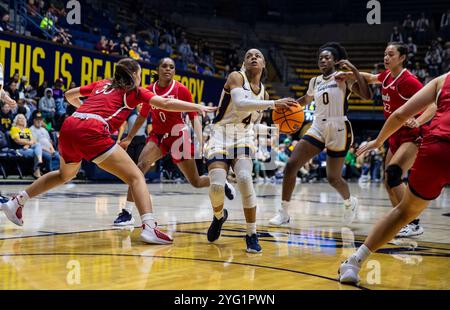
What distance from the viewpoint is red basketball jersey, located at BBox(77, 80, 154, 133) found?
543 cm

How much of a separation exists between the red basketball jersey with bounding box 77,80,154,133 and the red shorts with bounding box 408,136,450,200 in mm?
2684

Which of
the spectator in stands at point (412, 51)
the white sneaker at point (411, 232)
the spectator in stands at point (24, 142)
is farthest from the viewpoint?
the spectator in stands at point (412, 51)

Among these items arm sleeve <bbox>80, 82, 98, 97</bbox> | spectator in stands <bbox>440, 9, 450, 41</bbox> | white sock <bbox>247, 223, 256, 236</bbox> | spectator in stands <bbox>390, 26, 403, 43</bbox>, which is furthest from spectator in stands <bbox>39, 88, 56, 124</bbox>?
spectator in stands <bbox>440, 9, 450, 41</bbox>

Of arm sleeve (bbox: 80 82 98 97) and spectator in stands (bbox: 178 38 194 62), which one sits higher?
spectator in stands (bbox: 178 38 194 62)

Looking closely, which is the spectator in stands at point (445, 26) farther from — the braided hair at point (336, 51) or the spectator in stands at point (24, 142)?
the braided hair at point (336, 51)

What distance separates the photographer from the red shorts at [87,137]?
17.3 feet

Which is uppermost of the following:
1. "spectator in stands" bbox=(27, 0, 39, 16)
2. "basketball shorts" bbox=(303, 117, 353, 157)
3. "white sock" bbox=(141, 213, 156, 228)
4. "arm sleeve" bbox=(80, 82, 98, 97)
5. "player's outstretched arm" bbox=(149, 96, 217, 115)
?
"spectator in stands" bbox=(27, 0, 39, 16)

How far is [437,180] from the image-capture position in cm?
350

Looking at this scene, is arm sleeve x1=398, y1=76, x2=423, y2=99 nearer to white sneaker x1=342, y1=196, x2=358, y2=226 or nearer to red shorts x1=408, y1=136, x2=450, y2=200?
white sneaker x1=342, y1=196, x2=358, y2=226

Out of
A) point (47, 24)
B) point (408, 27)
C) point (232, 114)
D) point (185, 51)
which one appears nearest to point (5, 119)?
point (47, 24)

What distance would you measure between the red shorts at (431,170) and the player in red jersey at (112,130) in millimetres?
2112

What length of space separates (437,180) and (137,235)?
3133 millimetres

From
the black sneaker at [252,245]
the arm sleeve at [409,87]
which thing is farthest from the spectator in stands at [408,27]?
the black sneaker at [252,245]
